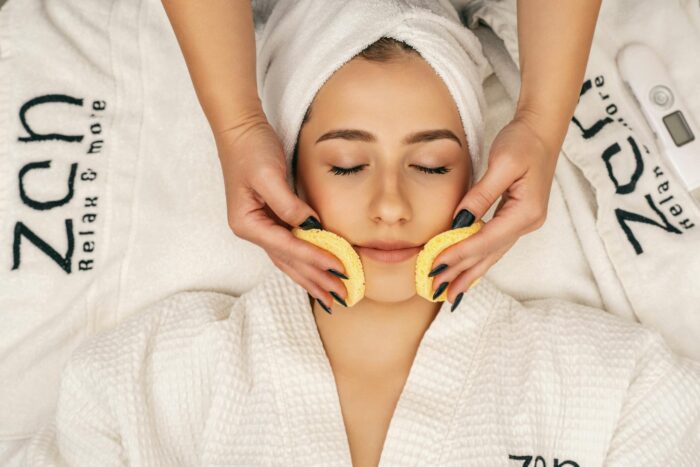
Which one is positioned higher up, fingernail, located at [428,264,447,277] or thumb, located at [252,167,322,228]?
thumb, located at [252,167,322,228]

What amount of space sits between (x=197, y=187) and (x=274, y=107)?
309 mm

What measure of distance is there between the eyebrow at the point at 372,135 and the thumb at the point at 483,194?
127 millimetres

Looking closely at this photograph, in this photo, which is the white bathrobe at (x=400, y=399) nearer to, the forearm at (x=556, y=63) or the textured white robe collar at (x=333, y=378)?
the textured white robe collar at (x=333, y=378)

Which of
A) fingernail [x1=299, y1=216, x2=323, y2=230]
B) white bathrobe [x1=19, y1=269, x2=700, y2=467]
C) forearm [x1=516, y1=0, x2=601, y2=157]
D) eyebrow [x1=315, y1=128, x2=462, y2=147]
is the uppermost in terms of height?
forearm [x1=516, y1=0, x2=601, y2=157]

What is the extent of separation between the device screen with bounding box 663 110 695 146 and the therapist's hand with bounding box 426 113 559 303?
47 centimetres

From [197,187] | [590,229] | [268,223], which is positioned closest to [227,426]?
[268,223]

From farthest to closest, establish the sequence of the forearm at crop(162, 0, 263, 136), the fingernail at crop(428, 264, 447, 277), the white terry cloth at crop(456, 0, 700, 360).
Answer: the white terry cloth at crop(456, 0, 700, 360) < the forearm at crop(162, 0, 263, 136) < the fingernail at crop(428, 264, 447, 277)

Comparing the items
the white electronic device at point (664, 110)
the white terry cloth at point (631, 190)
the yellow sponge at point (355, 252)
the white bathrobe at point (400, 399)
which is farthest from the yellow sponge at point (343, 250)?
the white electronic device at point (664, 110)

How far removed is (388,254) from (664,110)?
0.81 m

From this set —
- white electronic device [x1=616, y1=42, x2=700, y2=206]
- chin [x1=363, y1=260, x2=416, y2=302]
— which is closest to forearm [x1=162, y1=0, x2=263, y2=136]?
chin [x1=363, y1=260, x2=416, y2=302]

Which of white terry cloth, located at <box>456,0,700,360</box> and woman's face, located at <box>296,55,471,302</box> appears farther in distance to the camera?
white terry cloth, located at <box>456,0,700,360</box>

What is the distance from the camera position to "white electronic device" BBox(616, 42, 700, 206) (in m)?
1.63

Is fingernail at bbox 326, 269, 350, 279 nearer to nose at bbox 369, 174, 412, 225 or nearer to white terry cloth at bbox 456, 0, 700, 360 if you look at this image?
nose at bbox 369, 174, 412, 225

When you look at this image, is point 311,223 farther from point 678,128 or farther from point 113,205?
point 678,128
